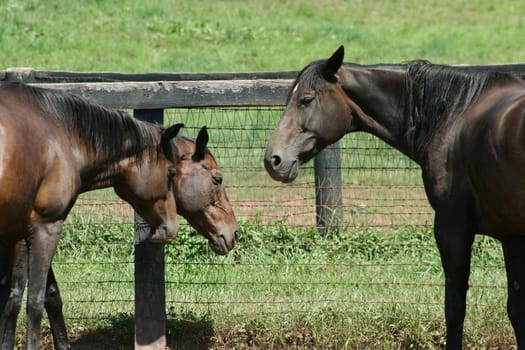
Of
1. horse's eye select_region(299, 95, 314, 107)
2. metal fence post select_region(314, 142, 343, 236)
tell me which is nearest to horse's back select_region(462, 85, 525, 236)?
horse's eye select_region(299, 95, 314, 107)

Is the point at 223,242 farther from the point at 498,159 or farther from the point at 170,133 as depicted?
the point at 498,159

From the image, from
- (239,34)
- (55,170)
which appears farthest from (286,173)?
(239,34)

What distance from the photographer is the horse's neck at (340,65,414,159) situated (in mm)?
5457

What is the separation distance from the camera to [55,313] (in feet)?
18.8

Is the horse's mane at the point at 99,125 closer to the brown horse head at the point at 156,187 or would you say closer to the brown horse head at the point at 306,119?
the brown horse head at the point at 156,187

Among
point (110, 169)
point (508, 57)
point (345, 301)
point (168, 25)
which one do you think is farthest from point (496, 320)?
point (168, 25)

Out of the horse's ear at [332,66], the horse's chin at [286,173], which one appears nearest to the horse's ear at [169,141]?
the horse's chin at [286,173]

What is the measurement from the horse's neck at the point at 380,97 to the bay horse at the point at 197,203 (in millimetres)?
979

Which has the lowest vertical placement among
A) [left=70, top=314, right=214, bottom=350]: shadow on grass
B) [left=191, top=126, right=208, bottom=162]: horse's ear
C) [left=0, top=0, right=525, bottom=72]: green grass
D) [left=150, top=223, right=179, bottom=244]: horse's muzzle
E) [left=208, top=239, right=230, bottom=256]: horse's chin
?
[left=70, top=314, right=214, bottom=350]: shadow on grass

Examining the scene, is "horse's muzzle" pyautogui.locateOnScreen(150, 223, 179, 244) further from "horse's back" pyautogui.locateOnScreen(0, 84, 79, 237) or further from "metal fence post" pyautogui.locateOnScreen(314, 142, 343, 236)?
"metal fence post" pyautogui.locateOnScreen(314, 142, 343, 236)

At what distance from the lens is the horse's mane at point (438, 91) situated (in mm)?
5301

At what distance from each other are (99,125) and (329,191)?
273 centimetres

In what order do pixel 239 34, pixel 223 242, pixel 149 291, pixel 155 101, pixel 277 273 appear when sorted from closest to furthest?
pixel 223 242
pixel 155 101
pixel 149 291
pixel 277 273
pixel 239 34

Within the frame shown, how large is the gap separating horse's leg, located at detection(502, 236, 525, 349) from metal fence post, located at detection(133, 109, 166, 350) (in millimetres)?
2345
